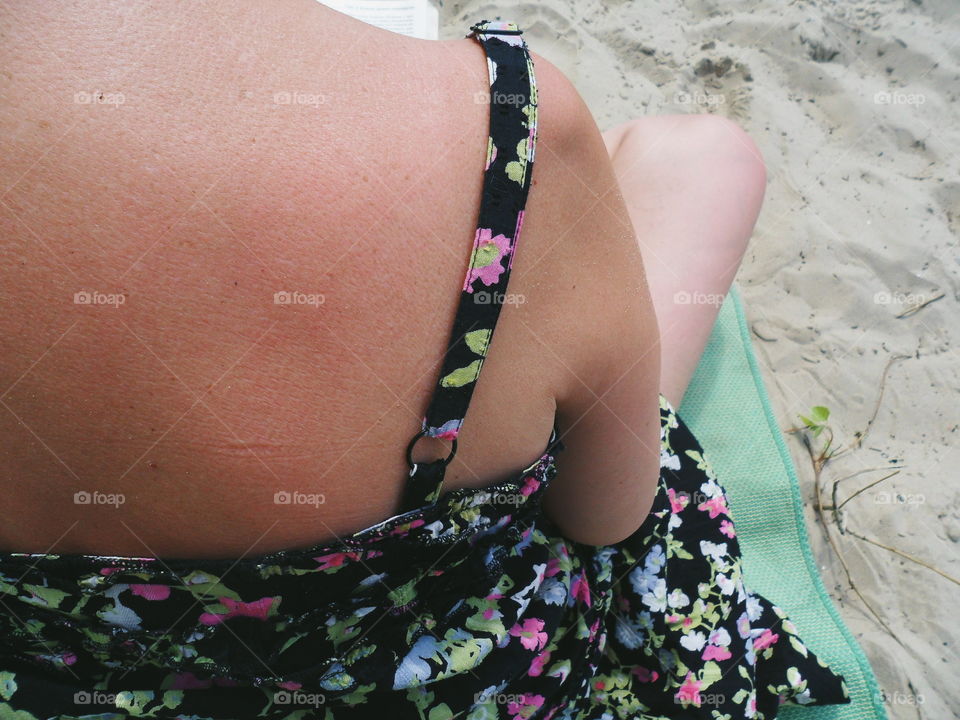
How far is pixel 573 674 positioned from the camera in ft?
3.44

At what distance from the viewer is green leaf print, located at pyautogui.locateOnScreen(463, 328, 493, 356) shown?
627 mm

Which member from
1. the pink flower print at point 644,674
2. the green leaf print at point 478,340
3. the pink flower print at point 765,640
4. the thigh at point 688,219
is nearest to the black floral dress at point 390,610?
the green leaf print at point 478,340

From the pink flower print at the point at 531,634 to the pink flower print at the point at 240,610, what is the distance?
36 centimetres

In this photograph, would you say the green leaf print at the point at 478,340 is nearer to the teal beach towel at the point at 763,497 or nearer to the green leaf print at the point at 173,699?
the green leaf print at the point at 173,699

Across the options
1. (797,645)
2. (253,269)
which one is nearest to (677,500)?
(797,645)

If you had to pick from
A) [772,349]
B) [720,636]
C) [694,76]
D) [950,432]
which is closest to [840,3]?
[694,76]

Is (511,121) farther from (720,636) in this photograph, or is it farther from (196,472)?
(720,636)

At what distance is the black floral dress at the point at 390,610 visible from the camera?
0.63 metres

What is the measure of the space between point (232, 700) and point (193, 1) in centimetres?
71

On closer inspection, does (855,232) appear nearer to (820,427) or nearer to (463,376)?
(820,427)

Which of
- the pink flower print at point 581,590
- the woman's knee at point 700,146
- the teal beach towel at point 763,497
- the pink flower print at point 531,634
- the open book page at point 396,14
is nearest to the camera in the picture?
the pink flower print at point 531,634

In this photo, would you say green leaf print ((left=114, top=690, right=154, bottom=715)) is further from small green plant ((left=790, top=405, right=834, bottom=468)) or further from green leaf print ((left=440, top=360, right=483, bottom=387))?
small green plant ((left=790, top=405, right=834, bottom=468))

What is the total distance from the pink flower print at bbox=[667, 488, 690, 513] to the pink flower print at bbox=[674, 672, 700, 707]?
0.90 feet

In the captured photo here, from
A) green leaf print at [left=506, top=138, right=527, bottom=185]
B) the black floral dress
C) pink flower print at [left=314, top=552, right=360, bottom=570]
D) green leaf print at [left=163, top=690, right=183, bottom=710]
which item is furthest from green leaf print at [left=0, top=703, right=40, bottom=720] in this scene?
green leaf print at [left=506, top=138, right=527, bottom=185]
